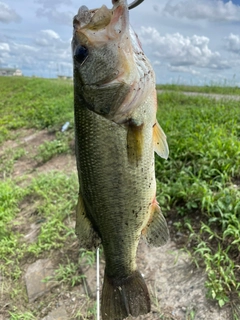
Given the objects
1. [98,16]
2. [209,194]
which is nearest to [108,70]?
[98,16]

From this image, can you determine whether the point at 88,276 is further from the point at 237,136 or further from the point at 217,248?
the point at 237,136

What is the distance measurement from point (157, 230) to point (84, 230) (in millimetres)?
419

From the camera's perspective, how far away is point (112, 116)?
1.74 meters

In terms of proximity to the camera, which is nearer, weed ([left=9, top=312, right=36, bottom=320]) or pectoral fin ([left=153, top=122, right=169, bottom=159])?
pectoral fin ([left=153, top=122, right=169, bottom=159])

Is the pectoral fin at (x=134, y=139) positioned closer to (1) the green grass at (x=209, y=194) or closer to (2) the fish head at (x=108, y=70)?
(2) the fish head at (x=108, y=70)

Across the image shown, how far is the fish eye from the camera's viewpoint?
1.72m

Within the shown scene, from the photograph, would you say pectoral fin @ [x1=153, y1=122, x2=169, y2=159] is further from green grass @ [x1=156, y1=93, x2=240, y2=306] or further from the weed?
the weed

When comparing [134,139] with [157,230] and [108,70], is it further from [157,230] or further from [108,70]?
[157,230]

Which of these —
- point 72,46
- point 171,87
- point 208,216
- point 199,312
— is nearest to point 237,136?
point 208,216

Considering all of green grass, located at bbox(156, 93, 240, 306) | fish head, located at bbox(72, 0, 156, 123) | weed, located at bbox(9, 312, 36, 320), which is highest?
fish head, located at bbox(72, 0, 156, 123)

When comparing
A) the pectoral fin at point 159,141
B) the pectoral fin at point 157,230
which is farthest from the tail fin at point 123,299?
the pectoral fin at point 159,141

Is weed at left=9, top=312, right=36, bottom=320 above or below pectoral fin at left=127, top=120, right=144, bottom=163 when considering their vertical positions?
below

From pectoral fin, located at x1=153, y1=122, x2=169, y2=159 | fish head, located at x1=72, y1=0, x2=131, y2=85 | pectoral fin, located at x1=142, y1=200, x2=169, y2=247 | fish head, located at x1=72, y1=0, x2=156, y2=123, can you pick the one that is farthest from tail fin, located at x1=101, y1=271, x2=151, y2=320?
fish head, located at x1=72, y1=0, x2=131, y2=85

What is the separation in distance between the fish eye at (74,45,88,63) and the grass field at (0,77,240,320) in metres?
2.24
